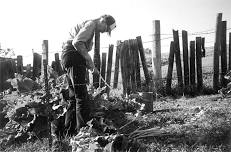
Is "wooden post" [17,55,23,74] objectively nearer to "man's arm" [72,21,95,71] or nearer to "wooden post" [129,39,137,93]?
"wooden post" [129,39,137,93]

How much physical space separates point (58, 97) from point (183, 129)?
211 cm

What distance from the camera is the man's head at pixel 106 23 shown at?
18.3 feet

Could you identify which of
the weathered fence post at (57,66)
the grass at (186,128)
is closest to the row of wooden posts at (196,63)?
the grass at (186,128)

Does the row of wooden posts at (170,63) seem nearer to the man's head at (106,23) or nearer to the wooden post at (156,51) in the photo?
the wooden post at (156,51)

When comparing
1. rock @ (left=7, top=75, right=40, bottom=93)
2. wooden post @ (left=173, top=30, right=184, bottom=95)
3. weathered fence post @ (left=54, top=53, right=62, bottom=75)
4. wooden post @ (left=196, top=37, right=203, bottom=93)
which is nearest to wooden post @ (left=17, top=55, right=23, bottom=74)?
weathered fence post @ (left=54, top=53, right=62, bottom=75)

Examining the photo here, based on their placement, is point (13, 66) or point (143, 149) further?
point (13, 66)

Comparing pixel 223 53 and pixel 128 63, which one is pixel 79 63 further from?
pixel 223 53

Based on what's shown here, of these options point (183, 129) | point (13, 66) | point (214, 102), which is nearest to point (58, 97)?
point (183, 129)

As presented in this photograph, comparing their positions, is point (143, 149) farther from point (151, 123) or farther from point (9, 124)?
point (9, 124)

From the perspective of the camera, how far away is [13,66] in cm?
1081

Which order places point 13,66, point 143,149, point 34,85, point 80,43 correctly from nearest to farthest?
point 143,149 < point 80,43 < point 34,85 < point 13,66

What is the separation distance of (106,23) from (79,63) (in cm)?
73

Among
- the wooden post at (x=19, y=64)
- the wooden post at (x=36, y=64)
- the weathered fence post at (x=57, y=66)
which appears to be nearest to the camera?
the weathered fence post at (x=57, y=66)

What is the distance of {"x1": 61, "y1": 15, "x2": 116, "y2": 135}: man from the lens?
5.46 m
